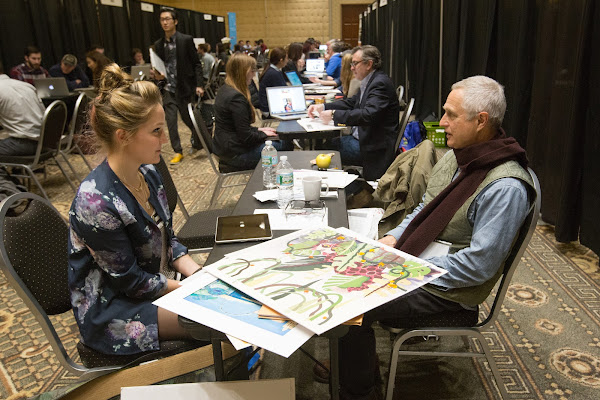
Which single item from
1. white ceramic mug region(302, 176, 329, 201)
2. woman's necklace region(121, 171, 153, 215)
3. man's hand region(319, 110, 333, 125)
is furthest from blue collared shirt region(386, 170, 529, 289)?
man's hand region(319, 110, 333, 125)

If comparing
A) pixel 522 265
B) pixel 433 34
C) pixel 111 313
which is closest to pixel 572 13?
pixel 522 265

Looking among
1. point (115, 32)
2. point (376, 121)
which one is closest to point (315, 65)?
point (115, 32)

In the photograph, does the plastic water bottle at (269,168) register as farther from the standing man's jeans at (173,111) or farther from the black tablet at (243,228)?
the standing man's jeans at (173,111)

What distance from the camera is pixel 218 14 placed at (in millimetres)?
19062

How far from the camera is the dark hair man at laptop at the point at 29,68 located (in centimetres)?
639

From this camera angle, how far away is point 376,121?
147 inches

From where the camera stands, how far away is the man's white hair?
1.67 meters

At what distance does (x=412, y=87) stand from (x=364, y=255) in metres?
7.37

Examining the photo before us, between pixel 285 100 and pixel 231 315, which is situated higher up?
pixel 285 100

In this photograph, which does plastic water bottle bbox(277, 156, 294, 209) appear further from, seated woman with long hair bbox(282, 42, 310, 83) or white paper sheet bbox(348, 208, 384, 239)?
seated woman with long hair bbox(282, 42, 310, 83)

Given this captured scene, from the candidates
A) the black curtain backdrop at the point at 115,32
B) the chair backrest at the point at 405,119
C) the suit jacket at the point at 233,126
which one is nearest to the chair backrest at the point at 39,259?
the suit jacket at the point at 233,126

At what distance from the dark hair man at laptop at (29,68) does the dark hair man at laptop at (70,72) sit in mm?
376

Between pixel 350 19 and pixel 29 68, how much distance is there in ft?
48.0

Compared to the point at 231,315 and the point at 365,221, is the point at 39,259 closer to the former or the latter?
the point at 231,315
